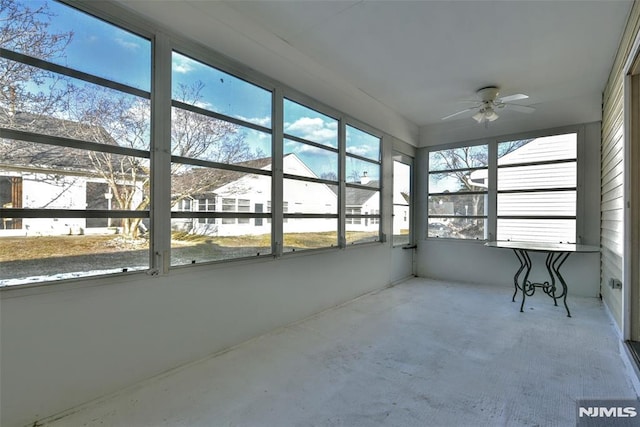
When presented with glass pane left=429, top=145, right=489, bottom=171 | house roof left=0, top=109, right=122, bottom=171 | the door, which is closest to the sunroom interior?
house roof left=0, top=109, right=122, bottom=171

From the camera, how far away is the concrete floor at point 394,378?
5.86 ft

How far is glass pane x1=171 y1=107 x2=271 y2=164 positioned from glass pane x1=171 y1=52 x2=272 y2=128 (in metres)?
0.11

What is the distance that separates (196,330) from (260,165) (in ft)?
5.04

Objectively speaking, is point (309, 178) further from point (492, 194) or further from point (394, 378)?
point (492, 194)

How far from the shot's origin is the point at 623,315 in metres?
2.62

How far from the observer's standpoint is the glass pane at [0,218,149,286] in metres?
1.68

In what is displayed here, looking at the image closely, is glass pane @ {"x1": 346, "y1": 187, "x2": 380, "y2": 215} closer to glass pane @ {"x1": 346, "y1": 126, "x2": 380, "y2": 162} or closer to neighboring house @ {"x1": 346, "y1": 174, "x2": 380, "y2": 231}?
neighboring house @ {"x1": 346, "y1": 174, "x2": 380, "y2": 231}

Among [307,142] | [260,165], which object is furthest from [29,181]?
[307,142]

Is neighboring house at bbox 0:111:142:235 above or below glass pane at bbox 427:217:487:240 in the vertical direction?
above

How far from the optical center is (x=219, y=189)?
266 centimetres

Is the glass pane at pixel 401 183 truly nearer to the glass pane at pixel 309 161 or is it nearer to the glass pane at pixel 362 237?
the glass pane at pixel 362 237

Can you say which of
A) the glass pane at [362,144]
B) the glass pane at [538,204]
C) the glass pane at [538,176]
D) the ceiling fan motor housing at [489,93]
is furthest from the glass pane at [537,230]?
the glass pane at [362,144]

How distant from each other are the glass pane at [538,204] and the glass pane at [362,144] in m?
2.20

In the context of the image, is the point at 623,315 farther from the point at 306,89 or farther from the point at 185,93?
the point at 185,93
